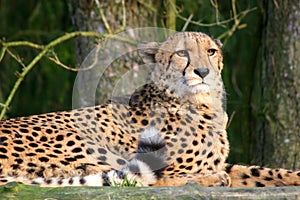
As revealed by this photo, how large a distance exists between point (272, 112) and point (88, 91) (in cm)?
150

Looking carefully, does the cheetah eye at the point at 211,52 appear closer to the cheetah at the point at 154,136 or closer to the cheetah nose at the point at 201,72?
the cheetah at the point at 154,136

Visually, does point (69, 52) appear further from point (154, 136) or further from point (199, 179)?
point (199, 179)

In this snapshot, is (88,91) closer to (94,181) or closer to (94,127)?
(94,127)

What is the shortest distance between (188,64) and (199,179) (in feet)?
2.57

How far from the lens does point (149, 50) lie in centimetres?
530

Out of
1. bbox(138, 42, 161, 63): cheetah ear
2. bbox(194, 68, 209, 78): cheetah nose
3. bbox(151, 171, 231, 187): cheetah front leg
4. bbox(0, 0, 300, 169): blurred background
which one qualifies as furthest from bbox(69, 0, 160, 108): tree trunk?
bbox(151, 171, 231, 187): cheetah front leg

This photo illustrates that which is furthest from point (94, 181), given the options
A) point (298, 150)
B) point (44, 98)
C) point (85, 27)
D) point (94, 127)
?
point (44, 98)

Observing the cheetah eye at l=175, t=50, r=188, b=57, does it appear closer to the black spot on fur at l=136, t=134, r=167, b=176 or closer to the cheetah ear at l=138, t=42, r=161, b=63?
the cheetah ear at l=138, t=42, r=161, b=63

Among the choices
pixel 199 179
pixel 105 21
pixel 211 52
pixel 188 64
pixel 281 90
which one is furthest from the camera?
pixel 105 21

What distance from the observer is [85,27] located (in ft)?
21.0

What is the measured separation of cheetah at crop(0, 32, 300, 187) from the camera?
4.36 m

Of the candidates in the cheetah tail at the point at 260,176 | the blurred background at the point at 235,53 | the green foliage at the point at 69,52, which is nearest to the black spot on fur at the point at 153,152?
the cheetah tail at the point at 260,176

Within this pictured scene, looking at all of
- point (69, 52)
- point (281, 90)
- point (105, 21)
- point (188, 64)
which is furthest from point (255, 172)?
point (69, 52)

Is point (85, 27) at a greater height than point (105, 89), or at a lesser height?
greater
